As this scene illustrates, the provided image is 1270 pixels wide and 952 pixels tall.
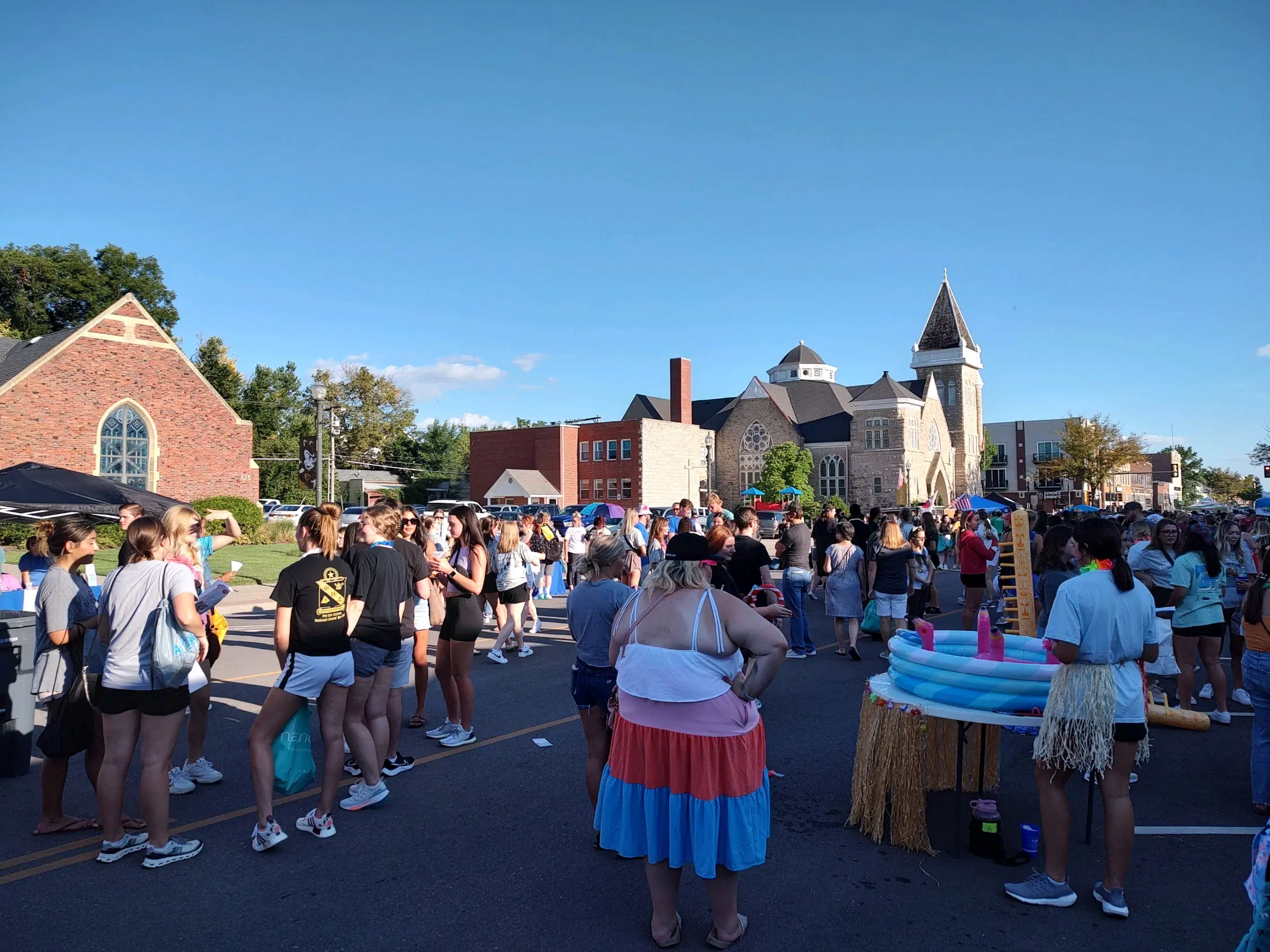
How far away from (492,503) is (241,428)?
1014 inches

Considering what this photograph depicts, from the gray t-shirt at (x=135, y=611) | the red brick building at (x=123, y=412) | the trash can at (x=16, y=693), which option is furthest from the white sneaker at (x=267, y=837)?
the red brick building at (x=123, y=412)

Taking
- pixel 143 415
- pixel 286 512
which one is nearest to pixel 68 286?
pixel 286 512

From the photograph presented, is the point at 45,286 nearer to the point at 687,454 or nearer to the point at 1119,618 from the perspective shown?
the point at 687,454

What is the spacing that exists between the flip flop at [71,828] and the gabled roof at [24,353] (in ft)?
102

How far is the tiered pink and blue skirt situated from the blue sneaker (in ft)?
5.96

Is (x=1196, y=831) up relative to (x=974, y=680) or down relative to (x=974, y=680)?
down

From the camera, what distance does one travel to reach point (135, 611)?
4348 mm

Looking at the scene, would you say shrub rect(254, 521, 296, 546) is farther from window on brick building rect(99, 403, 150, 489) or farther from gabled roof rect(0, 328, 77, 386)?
gabled roof rect(0, 328, 77, 386)

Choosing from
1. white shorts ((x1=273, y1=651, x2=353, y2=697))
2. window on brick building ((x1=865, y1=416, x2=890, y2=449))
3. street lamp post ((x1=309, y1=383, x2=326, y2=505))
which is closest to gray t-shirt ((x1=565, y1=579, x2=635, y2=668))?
white shorts ((x1=273, y1=651, x2=353, y2=697))

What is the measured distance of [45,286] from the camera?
55219 mm

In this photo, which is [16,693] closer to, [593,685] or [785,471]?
[593,685]

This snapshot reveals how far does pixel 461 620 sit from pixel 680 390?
192 ft

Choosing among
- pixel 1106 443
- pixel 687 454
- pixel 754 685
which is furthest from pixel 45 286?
pixel 1106 443

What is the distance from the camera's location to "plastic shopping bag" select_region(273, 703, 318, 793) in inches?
183
